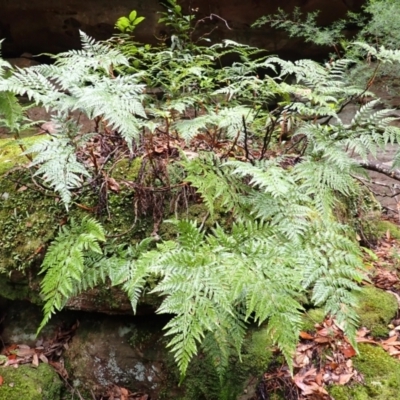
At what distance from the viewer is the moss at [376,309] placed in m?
2.61

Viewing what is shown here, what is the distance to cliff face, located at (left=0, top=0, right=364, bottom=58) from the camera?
6.64 meters

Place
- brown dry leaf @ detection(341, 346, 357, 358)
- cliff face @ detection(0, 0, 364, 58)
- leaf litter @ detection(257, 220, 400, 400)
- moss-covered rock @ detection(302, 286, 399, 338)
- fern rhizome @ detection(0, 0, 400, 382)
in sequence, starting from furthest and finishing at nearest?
cliff face @ detection(0, 0, 364, 58) < moss-covered rock @ detection(302, 286, 399, 338) < brown dry leaf @ detection(341, 346, 357, 358) < leaf litter @ detection(257, 220, 400, 400) < fern rhizome @ detection(0, 0, 400, 382)

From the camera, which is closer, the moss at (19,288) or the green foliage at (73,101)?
the green foliage at (73,101)

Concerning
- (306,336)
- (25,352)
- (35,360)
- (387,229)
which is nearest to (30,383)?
(35,360)

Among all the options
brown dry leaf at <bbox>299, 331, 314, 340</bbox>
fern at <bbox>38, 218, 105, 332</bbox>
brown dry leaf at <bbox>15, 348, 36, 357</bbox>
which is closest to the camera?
fern at <bbox>38, 218, 105, 332</bbox>

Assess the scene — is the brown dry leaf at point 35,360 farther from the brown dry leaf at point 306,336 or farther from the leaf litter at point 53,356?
the brown dry leaf at point 306,336

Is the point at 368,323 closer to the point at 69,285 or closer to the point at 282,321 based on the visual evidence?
the point at 282,321

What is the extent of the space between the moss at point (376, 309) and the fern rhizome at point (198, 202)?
24 centimetres

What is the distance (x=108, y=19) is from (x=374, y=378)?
22.3 feet

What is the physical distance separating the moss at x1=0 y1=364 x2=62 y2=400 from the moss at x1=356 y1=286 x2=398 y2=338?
2.23 metres

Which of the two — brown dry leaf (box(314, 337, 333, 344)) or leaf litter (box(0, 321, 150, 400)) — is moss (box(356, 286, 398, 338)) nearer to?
brown dry leaf (box(314, 337, 333, 344))

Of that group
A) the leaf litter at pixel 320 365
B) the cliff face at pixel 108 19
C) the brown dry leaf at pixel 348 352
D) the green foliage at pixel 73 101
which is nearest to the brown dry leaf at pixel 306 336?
the leaf litter at pixel 320 365

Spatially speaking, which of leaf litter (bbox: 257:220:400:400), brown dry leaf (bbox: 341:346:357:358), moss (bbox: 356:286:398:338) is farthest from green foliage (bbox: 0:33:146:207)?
moss (bbox: 356:286:398:338)

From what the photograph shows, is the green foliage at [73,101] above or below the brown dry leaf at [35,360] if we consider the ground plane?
above
